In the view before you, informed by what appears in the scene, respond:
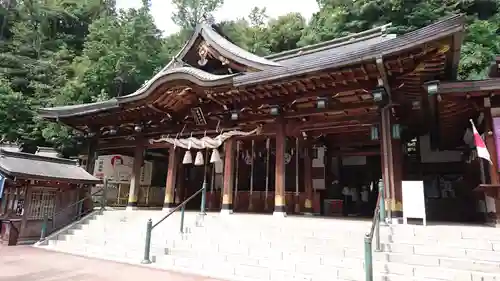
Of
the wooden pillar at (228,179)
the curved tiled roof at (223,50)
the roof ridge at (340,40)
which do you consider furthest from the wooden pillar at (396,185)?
the roof ridge at (340,40)

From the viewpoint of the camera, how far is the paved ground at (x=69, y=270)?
579 cm

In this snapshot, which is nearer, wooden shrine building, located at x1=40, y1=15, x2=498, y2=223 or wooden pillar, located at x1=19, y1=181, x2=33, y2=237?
wooden shrine building, located at x1=40, y1=15, x2=498, y2=223

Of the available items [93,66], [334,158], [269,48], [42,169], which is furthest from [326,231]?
[269,48]

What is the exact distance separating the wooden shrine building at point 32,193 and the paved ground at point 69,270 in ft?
8.43

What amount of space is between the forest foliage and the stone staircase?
10.2 m

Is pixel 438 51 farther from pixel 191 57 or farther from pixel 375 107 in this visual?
pixel 191 57

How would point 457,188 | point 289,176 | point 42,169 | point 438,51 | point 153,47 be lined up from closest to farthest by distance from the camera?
point 438,51, point 42,169, point 457,188, point 289,176, point 153,47

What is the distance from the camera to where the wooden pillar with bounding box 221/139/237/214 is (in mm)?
9594

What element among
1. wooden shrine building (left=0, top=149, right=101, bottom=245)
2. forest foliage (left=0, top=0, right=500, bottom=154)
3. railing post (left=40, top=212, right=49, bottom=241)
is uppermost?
forest foliage (left=0, top=0, right=500, bottom=154)

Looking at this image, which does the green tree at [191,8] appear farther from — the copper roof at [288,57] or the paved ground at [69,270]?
the paved ground at [69,270]

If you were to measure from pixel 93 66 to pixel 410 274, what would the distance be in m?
22.0

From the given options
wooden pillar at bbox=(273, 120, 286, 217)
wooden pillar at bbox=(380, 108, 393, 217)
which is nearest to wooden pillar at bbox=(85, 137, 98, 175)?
wooden pillar at bbox=(273, 120, 286, 217)

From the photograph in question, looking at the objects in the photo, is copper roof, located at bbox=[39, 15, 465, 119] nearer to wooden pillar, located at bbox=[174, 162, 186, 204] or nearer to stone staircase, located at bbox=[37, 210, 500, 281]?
stone staircase, located at bbox=[37, 210, 500, 281]

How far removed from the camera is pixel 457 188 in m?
11.8
